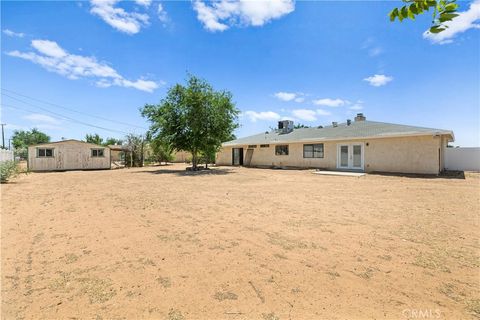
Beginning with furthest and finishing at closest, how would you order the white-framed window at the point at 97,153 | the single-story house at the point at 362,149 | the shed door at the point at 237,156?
the shed door at the point at 237,156 < the white-framed window at the point at 97,153 < the single-story house at the point at 362,149

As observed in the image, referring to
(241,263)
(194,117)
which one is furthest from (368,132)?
(241,263)

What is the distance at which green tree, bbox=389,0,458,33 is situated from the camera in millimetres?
1468

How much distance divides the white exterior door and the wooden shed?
22.9 metres

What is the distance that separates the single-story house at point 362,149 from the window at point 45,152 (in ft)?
60.0

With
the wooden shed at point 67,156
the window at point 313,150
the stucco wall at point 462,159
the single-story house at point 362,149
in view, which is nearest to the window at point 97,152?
the wooden shed at point 67,156

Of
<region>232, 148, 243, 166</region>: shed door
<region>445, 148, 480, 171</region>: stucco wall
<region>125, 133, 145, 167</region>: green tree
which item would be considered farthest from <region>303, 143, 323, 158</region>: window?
<region>125, 133, 145, 167</region>: green tree

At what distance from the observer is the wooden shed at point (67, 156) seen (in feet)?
73.6

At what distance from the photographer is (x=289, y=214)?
6270 millimetres

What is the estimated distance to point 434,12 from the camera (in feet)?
5.23

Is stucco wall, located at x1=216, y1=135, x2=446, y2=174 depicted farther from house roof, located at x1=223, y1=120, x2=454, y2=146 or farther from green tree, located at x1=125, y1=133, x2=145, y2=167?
green tree, located at x1=125, y1=133, x2=145, y2=167

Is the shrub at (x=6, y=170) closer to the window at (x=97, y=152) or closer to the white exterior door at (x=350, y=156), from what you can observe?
the window at (x=97, y=152)

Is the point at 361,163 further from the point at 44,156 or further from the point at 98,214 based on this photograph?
the point at 44,156

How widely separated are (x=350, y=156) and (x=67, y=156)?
2551 cm

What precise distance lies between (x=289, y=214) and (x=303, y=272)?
118 inches
